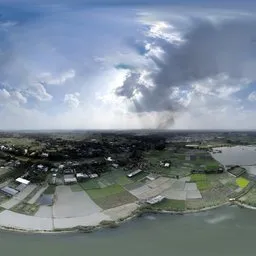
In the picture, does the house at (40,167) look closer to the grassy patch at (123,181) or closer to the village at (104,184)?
the village at (104,184)

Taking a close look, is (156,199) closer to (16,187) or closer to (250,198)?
(250,198)

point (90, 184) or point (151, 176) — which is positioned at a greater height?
point (151, 176)

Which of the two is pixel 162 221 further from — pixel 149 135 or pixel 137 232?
pixel 149 135

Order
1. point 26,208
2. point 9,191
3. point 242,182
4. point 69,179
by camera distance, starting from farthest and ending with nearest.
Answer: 1. point 242,182
2. point 69,179
3. point 9,191
4. point 26,208

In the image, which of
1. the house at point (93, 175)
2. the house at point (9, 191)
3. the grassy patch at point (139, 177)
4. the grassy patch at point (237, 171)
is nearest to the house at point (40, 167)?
the house at point (9, 191)

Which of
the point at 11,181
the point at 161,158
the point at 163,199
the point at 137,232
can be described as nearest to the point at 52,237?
the point at 137,232

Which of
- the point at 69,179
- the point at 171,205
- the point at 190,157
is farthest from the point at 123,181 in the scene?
the point at 190,157

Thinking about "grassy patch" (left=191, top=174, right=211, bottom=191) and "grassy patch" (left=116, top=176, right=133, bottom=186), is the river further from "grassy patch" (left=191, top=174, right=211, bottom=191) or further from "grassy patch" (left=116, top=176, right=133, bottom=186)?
"grassy patch" (left=116, top=176, right=133, bottom=186)
